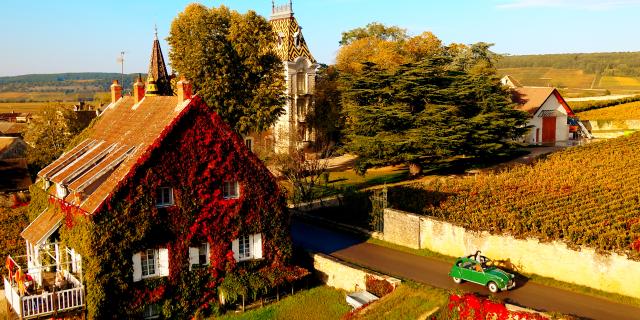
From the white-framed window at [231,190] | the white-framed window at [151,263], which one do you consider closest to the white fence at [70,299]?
the white-framed window at [151,263]

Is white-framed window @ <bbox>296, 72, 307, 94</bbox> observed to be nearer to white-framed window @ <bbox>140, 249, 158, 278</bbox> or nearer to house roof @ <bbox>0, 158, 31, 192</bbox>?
house roof @ <bbox>0, 158, 31, 192</bbox>

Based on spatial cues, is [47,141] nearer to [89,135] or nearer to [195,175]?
[89,135]

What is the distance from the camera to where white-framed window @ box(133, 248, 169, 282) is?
22.8 m

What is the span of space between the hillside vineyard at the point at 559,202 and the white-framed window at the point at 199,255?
38.2 ft

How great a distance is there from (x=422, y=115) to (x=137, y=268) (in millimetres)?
25112

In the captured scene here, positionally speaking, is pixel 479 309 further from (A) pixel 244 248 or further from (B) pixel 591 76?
(B) pixel 591 76

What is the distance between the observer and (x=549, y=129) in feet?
206

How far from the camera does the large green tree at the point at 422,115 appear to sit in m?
41.2

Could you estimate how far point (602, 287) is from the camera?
22281 mm

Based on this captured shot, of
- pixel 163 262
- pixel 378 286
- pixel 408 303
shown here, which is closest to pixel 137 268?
pixel 163 262

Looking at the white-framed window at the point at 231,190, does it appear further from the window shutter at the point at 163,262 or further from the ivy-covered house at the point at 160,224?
the window shutter at the point at 163,262

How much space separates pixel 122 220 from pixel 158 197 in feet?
5.89

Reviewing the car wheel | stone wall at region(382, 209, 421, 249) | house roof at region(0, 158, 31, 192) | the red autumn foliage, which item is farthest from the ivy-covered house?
house roof at region(0, 158, 31, 192)

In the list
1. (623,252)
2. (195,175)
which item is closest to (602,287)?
(623,252)
